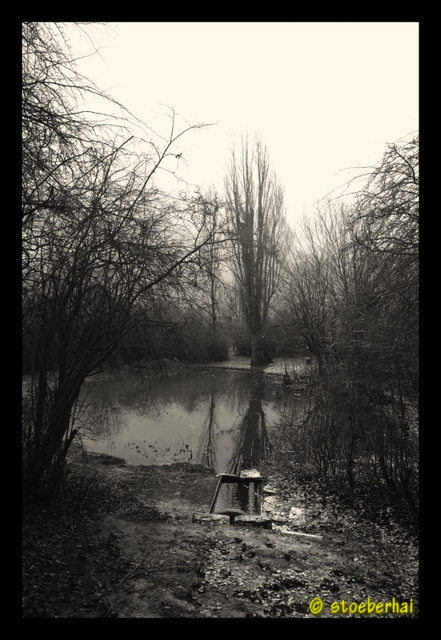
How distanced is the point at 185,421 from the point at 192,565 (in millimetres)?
9410

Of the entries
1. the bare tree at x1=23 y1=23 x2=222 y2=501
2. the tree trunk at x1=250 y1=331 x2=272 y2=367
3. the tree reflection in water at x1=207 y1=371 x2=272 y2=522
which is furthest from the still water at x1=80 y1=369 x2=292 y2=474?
the tree trunk at x1=250 y1=331 x2=272 y2=367

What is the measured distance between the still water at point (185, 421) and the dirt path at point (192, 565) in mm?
2361

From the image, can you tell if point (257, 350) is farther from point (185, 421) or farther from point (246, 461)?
point (246, 461)

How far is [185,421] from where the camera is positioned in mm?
14008

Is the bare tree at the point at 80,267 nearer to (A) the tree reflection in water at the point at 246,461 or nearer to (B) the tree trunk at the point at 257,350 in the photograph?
(A) the tree reflection in water at the point at 246,461

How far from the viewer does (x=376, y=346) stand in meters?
6.14

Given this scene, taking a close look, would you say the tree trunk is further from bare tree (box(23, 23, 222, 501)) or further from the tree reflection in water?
bare tree (box(23, 23, 222, 501))

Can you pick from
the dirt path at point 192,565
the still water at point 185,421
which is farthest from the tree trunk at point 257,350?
the dirt path at point 192,565

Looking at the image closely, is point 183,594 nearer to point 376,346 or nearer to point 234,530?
point 234,530
